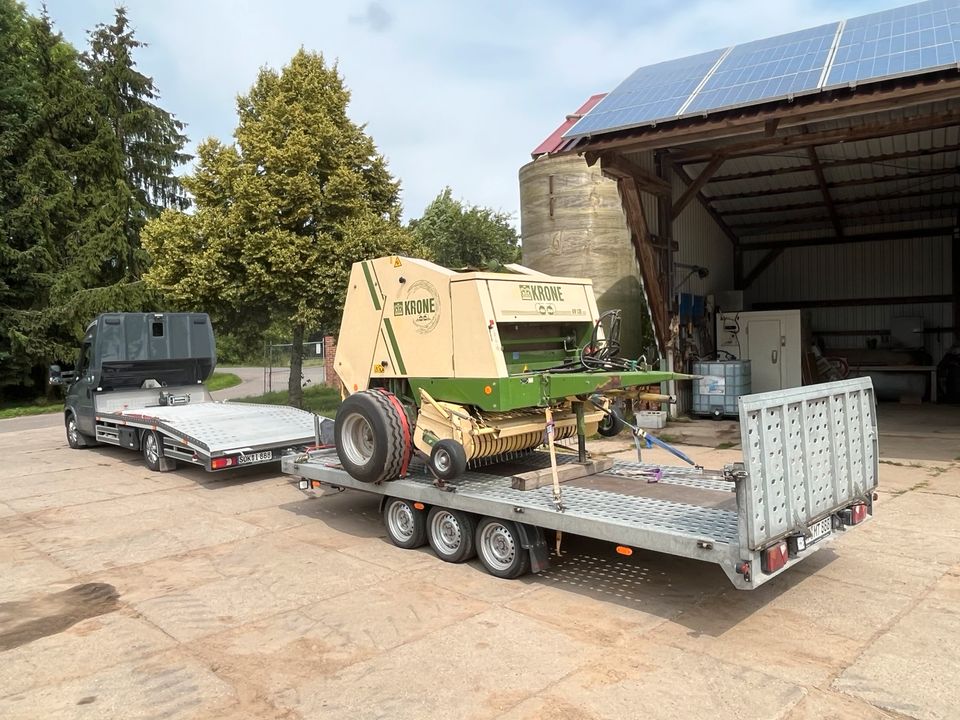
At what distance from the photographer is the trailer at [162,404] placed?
32.7 ft

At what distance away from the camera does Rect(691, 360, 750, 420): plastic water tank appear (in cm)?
1555

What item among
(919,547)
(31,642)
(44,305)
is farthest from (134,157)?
(919,547)

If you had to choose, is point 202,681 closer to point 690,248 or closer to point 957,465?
point 957,465

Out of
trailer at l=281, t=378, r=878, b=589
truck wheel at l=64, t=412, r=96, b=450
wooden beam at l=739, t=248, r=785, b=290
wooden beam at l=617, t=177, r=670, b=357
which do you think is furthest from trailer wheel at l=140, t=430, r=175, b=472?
wooden beam at l=739, t=248, r=785, b=290

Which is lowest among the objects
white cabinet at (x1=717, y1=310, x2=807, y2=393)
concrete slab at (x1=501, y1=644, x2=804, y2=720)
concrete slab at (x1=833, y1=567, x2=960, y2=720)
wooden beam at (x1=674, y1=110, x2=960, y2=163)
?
concrete slab at (x1=833, y1=567, x2=960, y2=720)

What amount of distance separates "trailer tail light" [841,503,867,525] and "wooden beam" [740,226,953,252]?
16.6 meters

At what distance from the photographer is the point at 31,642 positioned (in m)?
4.74

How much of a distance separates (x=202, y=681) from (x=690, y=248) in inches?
593

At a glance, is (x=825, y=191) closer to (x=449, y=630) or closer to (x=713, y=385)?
(x=713, y=385)

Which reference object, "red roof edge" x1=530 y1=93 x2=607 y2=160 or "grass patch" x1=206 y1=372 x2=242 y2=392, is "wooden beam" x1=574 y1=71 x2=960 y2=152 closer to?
"red roof edge" x1=530 y1=93 x2=607 y2=160

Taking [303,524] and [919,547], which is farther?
[303,524]

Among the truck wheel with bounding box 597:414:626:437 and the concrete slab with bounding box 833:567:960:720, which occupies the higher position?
the truck wheel with bounding box 597:414:626:437

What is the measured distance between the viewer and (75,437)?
13.5 m

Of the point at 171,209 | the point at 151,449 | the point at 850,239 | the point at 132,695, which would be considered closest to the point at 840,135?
the point at 850,239
